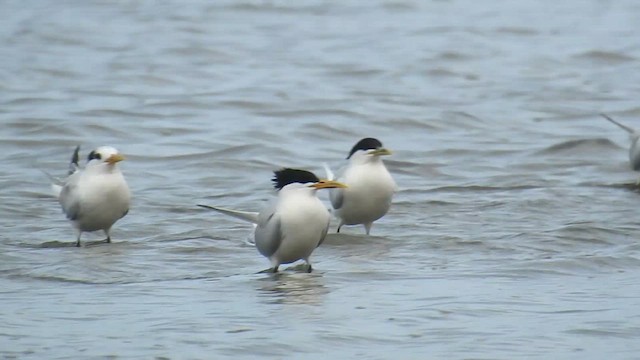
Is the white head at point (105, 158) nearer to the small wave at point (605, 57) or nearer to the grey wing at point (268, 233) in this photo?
the grey wing at point (268, 233)

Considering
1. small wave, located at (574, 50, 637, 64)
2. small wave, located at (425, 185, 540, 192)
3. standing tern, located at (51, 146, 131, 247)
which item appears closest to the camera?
standing tern, located at (51, 146, 131, 247)

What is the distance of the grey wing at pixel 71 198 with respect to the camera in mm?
10180

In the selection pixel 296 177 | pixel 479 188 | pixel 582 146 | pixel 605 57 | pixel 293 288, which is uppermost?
pixel 296 177

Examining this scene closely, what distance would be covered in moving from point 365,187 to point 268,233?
165cm

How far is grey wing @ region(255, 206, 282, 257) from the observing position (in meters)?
8.87

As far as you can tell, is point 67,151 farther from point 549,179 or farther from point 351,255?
point 351,255

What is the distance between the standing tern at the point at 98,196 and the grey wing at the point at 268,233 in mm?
1486

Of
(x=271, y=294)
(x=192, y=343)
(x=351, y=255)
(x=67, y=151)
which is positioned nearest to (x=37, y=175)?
(x=67, y=151)

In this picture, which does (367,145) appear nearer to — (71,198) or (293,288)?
(71,198)

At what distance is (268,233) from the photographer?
8.90 meters

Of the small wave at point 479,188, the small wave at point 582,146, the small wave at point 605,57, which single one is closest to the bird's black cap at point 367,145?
the small wave at point 479,188

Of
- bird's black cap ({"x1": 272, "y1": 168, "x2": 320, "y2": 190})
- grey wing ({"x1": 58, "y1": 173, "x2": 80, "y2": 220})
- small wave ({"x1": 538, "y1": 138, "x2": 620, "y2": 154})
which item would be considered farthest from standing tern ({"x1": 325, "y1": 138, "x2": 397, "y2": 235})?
small wave ({"x1": 538, "y1": 138, "x2": 620, "y2": 154})

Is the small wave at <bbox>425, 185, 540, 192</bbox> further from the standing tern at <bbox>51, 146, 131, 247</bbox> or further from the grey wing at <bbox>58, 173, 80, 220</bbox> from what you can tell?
the grey wing at <bbox>58, 173, 80, 220</bbox>

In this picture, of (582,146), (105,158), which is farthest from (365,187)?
(582,146)
